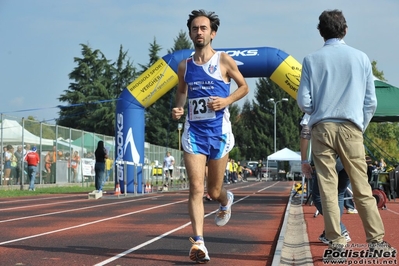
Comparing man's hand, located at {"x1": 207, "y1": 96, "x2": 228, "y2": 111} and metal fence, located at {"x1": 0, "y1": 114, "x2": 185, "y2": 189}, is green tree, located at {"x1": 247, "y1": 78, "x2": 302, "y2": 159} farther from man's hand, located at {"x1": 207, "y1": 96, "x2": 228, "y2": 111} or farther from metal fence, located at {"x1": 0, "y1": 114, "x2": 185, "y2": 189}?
man's hand, located at {"x1": 207, "y1": 96, "x2": 228, "y2": 111}

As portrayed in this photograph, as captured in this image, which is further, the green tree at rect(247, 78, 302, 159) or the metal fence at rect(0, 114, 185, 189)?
the green tree at rect(247, 78, 302, 159)

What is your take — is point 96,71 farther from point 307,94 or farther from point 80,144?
point 307,94

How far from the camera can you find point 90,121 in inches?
3223

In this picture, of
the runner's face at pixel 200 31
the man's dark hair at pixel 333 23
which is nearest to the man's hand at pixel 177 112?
the runner's face at pixel 200 31

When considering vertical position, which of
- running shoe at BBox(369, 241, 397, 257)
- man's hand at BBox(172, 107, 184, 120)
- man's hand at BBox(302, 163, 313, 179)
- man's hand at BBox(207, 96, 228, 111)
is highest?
man's hand at BBox(207, 96, 228, 111)

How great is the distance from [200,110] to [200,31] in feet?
2.45

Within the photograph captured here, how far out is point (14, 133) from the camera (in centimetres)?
2897

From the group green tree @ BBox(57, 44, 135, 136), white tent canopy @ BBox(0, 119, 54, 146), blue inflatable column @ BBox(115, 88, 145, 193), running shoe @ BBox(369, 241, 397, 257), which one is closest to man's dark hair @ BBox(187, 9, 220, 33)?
running shoe @ BBox(369, 241, 397, 257)

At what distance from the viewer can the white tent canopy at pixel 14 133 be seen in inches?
1108

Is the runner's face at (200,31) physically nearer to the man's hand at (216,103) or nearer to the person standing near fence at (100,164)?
the man's hand at (216,103)

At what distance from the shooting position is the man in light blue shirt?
237 inches

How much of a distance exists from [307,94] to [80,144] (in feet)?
106

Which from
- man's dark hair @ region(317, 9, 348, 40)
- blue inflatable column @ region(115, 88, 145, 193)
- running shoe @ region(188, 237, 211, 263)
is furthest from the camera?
blue inflatable column @ region(115, 88, 145, 193)

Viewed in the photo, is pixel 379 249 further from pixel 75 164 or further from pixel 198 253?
pixel 75 164
